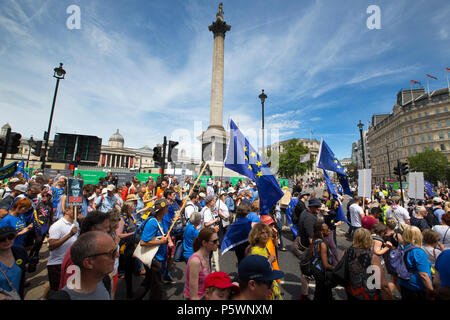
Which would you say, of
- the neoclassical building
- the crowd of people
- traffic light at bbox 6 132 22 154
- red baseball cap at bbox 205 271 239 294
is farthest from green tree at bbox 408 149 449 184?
traffic light at bbox 6 132 22 154

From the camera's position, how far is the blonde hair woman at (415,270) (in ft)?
9.57

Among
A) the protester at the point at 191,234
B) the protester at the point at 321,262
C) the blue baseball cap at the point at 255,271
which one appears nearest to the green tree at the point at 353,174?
the protester at the point at 321,262

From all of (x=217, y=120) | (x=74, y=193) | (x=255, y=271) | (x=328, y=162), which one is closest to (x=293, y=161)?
(x=217, y=120)

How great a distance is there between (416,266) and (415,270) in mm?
75

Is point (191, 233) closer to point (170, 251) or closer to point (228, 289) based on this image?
point (170, 251)

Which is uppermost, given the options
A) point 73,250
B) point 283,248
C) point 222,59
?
point 222,59

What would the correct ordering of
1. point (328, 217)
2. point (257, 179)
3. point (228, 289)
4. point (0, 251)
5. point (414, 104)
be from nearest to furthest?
point (228, 289) → point (0, 251) → point (257, 179) → point (328, 217) → point (414, 104)

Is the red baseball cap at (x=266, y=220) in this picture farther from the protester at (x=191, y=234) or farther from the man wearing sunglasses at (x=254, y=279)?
the man wearing sunglasses at (x=254, y=279)

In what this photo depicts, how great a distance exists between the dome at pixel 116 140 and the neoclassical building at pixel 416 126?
98.3 metres

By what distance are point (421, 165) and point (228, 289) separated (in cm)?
6040

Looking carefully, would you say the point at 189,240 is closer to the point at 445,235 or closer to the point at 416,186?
the point at 445,235

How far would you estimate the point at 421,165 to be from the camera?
44594mm
